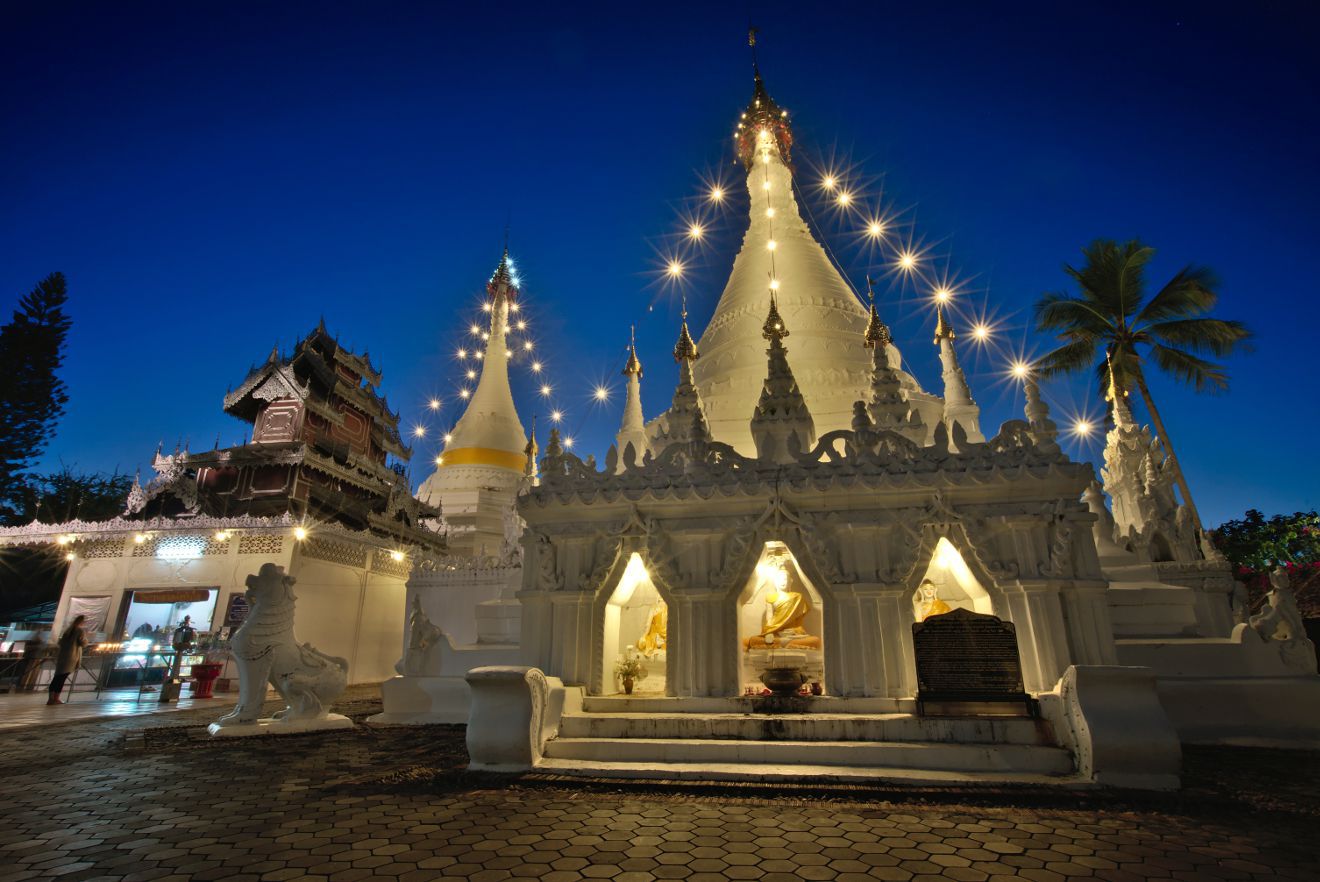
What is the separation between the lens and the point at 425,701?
1041 centimetres

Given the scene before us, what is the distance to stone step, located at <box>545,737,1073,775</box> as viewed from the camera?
6.09 meters

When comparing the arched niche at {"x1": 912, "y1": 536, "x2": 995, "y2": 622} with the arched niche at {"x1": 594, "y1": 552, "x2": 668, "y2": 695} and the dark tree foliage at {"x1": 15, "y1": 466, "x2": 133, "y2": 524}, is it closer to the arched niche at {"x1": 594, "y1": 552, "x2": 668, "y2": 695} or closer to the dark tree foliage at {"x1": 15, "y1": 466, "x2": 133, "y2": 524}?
the arched niche at {"x1": 594, "y1": 552, "x2": 668, "y2": 695}

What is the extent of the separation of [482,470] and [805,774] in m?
28.3

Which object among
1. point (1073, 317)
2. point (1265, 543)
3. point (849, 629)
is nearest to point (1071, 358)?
point (1073, 317)

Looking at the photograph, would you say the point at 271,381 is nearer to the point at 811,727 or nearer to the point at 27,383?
the point at 27,383

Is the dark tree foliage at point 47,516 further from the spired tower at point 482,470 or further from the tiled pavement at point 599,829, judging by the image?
the tiled pavement at point 599,829

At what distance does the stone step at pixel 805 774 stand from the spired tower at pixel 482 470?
2349 cm

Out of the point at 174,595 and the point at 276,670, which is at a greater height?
the point at 174,595

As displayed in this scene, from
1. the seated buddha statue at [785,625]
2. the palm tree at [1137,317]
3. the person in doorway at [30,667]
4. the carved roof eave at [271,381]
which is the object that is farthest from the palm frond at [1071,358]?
the person in doorway at [30,667]

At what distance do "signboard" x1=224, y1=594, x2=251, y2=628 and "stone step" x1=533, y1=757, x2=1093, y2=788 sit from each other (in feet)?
61.2

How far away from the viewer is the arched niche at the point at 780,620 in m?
9.72

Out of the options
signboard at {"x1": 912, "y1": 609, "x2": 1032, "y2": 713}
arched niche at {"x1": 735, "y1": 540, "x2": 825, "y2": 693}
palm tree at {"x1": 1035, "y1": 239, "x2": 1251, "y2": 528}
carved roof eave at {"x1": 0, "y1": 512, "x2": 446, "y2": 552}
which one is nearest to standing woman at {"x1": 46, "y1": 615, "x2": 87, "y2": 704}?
carved roof eave at {"x1": 0, "y1": 512, "x2": 446, "y2": 552}

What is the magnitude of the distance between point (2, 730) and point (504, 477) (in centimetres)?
2273

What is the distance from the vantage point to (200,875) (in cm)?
374
